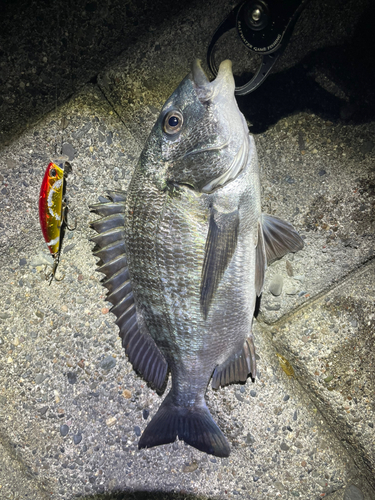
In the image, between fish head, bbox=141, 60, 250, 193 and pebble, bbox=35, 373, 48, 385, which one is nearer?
fish head, bbox=141, 60, 250, 193

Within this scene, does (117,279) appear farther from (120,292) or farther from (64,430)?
(64,430)

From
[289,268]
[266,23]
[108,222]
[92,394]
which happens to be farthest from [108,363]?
[266,23]

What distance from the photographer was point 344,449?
1398 mm

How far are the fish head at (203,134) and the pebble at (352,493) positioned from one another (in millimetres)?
1407

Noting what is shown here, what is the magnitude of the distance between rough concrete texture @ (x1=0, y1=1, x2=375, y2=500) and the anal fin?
5.8 inches

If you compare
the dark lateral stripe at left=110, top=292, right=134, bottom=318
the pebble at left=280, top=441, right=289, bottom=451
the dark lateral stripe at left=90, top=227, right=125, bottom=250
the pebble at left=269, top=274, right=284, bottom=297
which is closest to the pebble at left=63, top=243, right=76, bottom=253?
the dark lateral stripe at left=90, top=227, right=125, bottom=250

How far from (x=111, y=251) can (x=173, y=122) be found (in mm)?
540

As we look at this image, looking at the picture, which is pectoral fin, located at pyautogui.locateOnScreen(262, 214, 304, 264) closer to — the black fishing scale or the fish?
the fish

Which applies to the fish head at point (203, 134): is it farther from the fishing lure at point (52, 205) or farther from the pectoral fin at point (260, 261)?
the fishing lure at point (52, 205)

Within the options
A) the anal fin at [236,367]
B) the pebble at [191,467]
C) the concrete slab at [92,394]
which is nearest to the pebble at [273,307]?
the concrete slab at [92,394]

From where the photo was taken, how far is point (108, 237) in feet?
4.18

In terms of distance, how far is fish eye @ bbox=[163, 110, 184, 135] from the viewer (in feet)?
3.73

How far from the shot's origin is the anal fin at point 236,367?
1.29 metres

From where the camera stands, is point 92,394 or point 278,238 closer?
point 278,238
